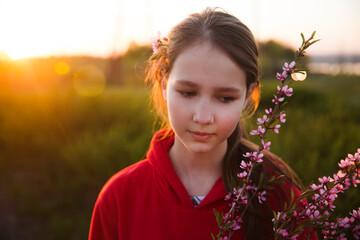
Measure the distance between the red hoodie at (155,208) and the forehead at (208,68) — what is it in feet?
1.96

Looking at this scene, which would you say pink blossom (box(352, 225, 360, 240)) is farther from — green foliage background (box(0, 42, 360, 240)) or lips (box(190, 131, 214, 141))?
green foliage background (box(0, 42, 360, 240))

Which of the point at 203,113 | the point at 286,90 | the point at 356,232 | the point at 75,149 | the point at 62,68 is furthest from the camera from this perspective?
the point at 62,68

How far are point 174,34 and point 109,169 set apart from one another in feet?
8.82

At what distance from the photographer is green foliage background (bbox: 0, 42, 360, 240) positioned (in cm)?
352

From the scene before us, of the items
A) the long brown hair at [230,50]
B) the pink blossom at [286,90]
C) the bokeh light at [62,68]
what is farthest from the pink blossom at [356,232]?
the bokeh light at [62,68]

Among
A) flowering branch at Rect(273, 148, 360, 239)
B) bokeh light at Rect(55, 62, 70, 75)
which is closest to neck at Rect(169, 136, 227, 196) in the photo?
flowering branch at Rect(273, 148, 360, 239)

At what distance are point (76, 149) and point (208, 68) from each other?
10.7 ft

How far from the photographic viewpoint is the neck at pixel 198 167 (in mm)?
1782

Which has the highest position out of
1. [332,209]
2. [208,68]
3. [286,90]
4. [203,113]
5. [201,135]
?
[208,68]

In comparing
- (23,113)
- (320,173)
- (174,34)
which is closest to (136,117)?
(23,113)

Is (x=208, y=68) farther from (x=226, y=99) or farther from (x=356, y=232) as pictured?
(x=356, y=232)

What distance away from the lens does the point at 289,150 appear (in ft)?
12.0

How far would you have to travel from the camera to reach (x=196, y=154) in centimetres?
182

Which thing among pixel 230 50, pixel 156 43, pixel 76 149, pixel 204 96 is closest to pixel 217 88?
pixel 204 96
